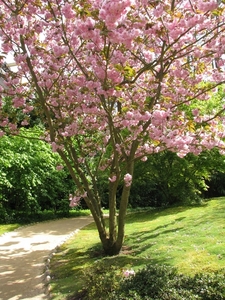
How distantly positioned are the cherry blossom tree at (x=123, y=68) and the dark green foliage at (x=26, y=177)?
5.90 metres

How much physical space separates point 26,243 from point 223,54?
721 cm

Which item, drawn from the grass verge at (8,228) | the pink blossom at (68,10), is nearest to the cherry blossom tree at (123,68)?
the pink blossom at (68,10)

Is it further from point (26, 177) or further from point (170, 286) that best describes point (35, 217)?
point (170, 286)

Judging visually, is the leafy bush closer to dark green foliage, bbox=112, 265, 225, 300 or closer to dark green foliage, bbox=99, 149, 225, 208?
dark green foliage, bbox=112, 265, 225, 300

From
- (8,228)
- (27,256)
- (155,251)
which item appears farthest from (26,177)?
(155,251)

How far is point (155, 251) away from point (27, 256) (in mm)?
3189

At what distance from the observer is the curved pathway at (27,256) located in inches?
223

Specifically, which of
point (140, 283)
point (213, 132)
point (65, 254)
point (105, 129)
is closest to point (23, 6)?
point (105, 129)

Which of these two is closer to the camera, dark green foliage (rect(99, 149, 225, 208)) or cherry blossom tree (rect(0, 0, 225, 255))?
cherry blossom tree (rect(0, 0, 225, 255))

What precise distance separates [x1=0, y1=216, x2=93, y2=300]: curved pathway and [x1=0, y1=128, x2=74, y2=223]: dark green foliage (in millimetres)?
1644

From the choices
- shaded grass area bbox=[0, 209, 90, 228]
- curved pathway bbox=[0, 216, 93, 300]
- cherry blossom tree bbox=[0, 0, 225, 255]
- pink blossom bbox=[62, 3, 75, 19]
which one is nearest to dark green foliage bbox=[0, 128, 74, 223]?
shaded grass area bbox=[0, 209, 90, 228]

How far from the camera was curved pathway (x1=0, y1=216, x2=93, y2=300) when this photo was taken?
5.65 metres

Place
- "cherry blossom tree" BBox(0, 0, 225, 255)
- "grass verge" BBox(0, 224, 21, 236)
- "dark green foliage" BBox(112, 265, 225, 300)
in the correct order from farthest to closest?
"grass verge" BBox(0, 224, 21, 236)
"cherry blossom tree" BBox(0, 0, 225, 255)
"dark green foliage" BBox(112, 265, 225, 300)

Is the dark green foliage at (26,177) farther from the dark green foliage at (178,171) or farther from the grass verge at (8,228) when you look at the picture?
the dark green foliage at (178,171)
